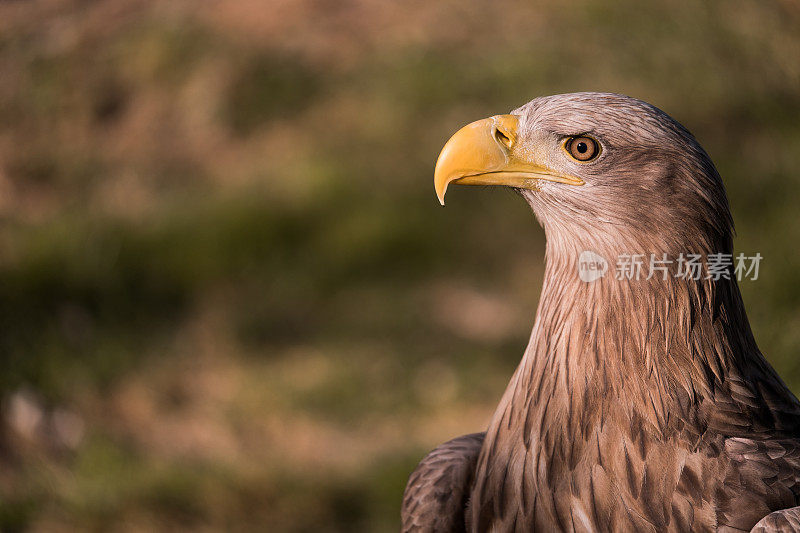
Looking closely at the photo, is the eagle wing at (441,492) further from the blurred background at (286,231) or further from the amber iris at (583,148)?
the blurred background at (286,231)

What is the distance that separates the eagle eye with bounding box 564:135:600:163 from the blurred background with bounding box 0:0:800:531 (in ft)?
9.76

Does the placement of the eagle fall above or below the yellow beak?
below

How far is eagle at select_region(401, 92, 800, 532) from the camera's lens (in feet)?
7.90

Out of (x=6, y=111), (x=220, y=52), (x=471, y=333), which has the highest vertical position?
(x=220, y=52)

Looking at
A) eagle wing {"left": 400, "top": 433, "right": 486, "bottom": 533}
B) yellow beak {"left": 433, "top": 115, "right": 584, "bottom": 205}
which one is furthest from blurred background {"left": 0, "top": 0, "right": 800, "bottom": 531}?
yellow beak {"left": 433, "top": 115, "right": 584, "bottom": 205}

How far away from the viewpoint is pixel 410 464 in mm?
5164

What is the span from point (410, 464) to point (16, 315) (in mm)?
3085

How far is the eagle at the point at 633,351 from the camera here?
2.41 metres

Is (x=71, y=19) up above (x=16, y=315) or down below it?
above

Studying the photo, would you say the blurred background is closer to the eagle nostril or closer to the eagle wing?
the eagle wing

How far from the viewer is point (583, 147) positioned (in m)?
2.51

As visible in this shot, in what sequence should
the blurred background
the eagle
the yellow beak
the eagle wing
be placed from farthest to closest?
the blurred background
the eagle wing
the yellow beak
the eagle

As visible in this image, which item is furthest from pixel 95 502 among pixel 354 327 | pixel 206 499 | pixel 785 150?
pixel 785 150

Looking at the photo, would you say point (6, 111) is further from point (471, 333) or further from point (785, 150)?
point (785, 150)
